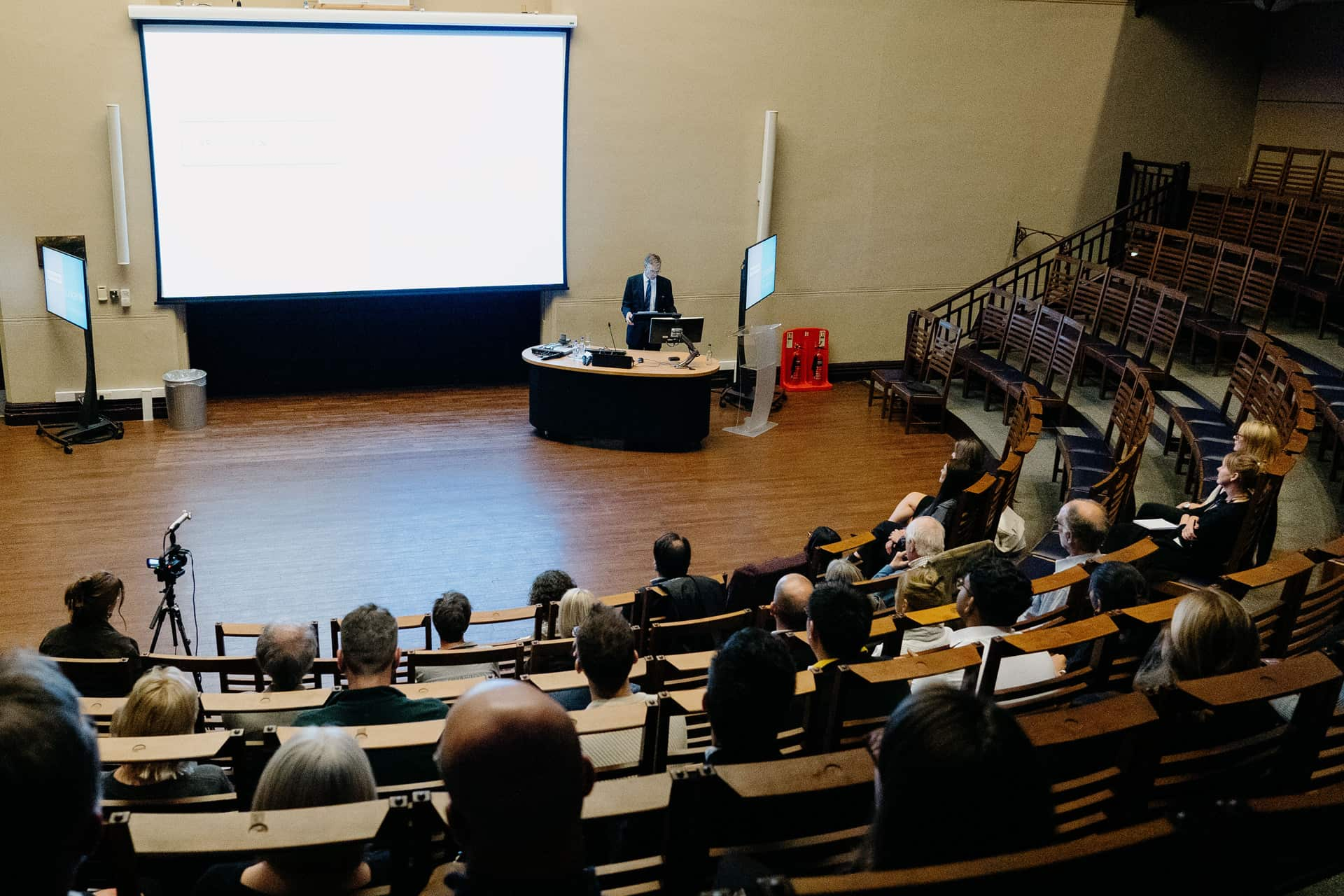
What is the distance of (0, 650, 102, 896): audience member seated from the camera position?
1.23 meters

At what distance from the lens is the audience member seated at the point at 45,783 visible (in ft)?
4.02

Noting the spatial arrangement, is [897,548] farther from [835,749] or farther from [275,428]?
[275,428]

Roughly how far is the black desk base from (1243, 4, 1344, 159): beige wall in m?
6.52

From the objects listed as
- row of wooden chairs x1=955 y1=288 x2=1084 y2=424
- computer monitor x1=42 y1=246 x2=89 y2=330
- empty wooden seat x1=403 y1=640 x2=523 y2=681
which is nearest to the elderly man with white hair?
empty wooden seat x1=403 y1=640 x2=523 y2=681

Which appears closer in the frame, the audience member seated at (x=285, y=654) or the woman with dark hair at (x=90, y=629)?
the audience member seated at (x=285, y=654)

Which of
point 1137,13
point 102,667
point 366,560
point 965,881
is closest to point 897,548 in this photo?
point 366,560

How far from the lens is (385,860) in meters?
1.93

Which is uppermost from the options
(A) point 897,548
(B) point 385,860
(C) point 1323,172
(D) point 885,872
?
(C) point 1323,172

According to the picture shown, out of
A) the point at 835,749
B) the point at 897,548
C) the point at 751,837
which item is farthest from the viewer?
the point at 897,548

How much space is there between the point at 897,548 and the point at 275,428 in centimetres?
543

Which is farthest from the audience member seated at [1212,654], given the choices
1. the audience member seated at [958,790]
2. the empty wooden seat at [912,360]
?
the empty wooden seat at [912,360]

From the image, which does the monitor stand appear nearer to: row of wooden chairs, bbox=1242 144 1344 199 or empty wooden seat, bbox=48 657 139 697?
empty wooden seat, bbox=48 657 139 697

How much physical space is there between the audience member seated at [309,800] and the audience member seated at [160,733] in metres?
0.64

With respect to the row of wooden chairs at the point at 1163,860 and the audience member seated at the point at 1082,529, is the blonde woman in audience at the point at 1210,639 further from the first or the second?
the audience member seated at the point at 1082,529
